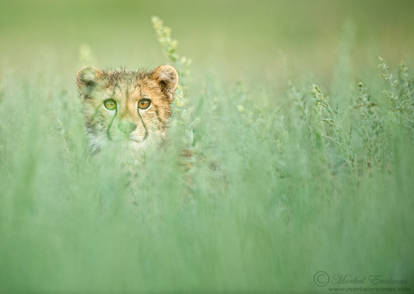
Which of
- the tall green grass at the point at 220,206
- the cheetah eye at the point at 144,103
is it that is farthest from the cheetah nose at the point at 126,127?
the cheetah eye at the point at 144,103

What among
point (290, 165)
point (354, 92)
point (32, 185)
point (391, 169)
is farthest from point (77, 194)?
point (354, 92)

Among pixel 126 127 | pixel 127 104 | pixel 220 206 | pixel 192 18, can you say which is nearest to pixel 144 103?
pixel 127 104

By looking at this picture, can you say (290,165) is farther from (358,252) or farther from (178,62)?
(178,62)

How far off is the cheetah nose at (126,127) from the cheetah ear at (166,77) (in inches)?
25.5

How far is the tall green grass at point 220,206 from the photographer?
8.32 ft

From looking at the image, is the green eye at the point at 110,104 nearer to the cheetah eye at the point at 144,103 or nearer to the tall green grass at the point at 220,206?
the cheetah eye at the point at 144,103

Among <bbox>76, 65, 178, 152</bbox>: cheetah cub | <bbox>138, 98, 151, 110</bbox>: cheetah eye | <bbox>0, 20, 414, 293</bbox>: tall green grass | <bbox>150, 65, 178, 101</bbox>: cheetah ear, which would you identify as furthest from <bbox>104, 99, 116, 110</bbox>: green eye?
<bbox>150, 65, 178, 101</bbox>: cheetah ear

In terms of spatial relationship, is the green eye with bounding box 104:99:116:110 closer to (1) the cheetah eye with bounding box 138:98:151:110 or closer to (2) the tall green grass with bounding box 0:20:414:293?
(1) the cheetah eye with bounding box 138:98:151:110

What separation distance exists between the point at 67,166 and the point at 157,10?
999 inches

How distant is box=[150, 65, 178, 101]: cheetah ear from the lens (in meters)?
4.61

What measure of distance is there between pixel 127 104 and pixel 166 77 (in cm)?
50

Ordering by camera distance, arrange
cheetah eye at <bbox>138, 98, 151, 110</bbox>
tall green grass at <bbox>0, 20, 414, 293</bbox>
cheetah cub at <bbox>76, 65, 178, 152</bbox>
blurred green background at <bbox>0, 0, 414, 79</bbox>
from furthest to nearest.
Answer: blurred green background at <bbox>0, 0, 414, 79</bbox>
cheetah eye at <bbox>138, 98, 151, 110</bbox>
cheetah cub at <bbox>76, 65, 178, 152</bbox>
tall green grass at <bbox>0, 20, 414, 293</bbox>

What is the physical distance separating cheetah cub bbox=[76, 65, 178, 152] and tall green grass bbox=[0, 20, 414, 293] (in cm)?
26

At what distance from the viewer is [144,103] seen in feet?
14.9
